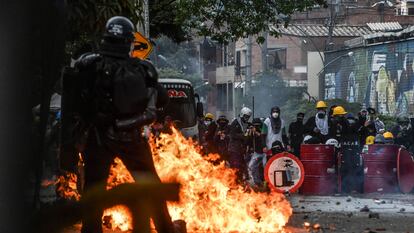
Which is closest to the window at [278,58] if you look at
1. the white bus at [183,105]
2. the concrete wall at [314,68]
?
the concrete wall at [314,68]

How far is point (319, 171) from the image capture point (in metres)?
16.2

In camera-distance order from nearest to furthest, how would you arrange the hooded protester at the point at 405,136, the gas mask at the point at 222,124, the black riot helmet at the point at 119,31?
the black riot helmet at the point at 119,31 → the gas mask at the point at 222,124 → the hooded protester at the point at 405,136

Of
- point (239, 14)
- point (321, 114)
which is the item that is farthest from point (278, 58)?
point (321, 114)

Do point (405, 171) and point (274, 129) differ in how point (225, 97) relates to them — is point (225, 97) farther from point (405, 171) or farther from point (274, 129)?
point (405, 171)

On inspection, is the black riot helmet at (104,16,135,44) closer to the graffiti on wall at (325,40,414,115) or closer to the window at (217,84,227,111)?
the graffiti on wall at (325,40,414,115)

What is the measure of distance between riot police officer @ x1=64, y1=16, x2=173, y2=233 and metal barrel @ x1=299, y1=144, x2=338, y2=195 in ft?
36.5

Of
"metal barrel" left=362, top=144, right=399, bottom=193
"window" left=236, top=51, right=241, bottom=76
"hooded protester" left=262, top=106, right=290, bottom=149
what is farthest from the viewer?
"window" left=236, top=51, right=241, bottom=76

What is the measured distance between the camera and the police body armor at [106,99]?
5.11m

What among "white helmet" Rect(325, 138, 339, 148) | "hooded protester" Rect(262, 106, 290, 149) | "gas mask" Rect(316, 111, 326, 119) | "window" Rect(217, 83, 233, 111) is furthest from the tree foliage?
"window" Rect(217, 83, 233, 111)

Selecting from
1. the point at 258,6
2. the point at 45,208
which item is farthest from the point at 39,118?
the point at 258,6

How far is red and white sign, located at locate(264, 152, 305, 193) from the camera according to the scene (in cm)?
1446

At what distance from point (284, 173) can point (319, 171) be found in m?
1.81

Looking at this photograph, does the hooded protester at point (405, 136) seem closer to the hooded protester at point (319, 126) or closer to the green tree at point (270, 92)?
the hooded protester at point (319, 126)

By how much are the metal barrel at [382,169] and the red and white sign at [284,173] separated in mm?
2467
